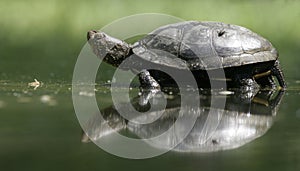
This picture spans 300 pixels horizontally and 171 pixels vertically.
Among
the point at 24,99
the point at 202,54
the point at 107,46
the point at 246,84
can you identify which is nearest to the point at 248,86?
the point at 246,84

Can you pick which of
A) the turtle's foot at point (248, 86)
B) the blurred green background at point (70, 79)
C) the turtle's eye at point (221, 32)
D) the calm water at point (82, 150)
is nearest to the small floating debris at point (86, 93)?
the blurred green background at point (70, 79)

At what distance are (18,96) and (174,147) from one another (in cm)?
255

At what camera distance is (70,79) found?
709 cm

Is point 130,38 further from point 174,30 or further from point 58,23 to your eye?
point 174,30

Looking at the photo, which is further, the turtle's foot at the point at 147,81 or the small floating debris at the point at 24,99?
the turtle's foot at the point at 147,81

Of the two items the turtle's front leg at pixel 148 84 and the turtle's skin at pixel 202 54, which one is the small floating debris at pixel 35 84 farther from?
the turtle's front leg at pixel 148 84

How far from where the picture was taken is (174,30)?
6484 mm

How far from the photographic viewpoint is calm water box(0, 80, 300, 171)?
8.37ft

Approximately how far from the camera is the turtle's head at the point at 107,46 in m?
6.64

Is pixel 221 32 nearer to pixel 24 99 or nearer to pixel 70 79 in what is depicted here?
pixel 70 79

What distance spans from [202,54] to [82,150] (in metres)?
3.54

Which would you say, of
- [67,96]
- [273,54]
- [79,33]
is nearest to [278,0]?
[79,33]

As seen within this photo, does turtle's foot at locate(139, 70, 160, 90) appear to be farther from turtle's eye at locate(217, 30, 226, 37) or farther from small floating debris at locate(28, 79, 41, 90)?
small floating debris at locate(28, 79, 41, 90)

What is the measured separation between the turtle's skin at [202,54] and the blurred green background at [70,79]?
0.54 m
